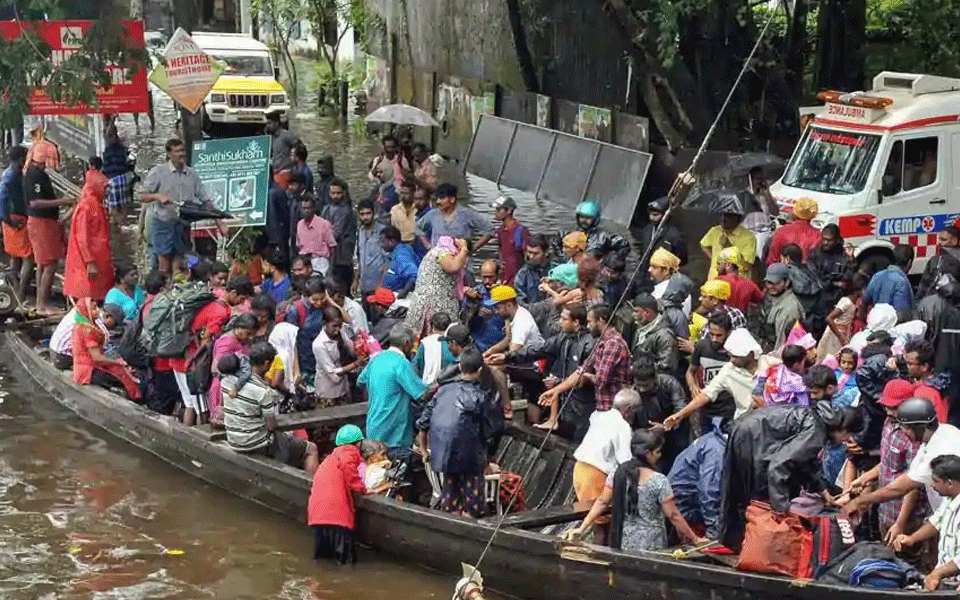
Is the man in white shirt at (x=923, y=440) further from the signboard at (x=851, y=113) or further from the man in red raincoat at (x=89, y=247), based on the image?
the man in red raincoat at (x=89, y=247)

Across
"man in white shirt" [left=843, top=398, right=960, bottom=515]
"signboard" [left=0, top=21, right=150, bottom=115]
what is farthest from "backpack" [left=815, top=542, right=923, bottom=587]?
"signboard" [left=0, top=21, right=150, bottom=115]

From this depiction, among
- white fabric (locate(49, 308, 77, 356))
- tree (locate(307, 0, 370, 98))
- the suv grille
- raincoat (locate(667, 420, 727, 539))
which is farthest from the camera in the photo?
tree (locate(307, 0, 370, 98))

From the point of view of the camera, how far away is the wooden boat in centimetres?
963

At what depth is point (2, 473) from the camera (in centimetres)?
1395

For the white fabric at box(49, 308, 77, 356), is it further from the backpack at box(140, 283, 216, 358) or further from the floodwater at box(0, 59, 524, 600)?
the backpack at box(140, 283, 216, 358)

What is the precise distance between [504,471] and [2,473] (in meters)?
4.62

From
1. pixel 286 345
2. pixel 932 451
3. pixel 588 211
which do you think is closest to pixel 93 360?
pixel 286 345

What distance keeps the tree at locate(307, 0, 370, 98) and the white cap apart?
87.6ft

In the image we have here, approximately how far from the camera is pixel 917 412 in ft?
31.0

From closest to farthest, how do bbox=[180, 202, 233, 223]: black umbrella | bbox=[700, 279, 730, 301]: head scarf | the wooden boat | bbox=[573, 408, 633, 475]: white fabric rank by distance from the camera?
the wooden boat, bbox=[573, 408, 633, 475]: white fabric, bbox=[700, 279, 730, 301]: head scarf, bbox=[180, 202, 233, 223]: black umbrella

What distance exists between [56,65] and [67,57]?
2.35 ft

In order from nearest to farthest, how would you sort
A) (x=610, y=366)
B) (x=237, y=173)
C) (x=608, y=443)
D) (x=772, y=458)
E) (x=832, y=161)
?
1. (x=772, y=458)
2. (x=608, y=443)
3. (x=610, y=366)
4. (x=237, y=173)
5. (x=832, y=161)

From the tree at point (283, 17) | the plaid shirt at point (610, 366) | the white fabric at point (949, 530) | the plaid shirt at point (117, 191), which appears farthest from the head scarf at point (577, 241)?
the tree at point (283, 17)

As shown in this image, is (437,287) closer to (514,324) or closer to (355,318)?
(355,318)
